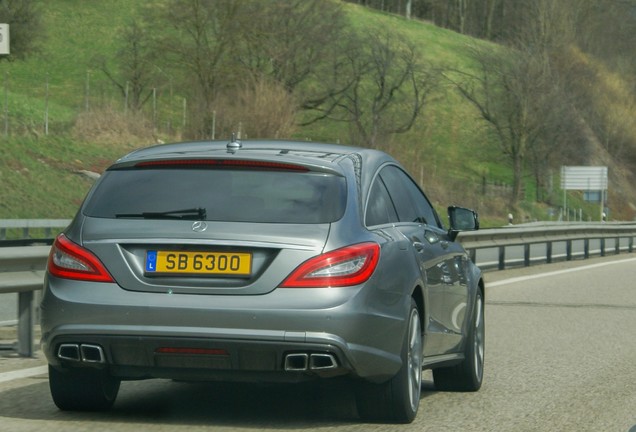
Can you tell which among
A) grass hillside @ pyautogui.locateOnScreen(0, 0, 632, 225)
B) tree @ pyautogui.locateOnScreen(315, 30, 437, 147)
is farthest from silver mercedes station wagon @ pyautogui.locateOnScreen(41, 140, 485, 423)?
tree @ pyautogui.locateOnScreen(315, 30, 437, 147)

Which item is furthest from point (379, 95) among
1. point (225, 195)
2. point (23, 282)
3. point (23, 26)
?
point (225, 195)

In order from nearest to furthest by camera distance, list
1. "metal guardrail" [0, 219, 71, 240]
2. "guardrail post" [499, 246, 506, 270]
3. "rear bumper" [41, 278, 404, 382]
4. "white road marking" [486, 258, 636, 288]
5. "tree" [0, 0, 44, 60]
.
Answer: "rear bumper" [41, 278, 404, 382], "white road marking" [486, 258, 636, 288], "guardrail post" [499, 246, 506, 270], "metal guardrail" [0, 219, 71, 240], "tree" [0, 0, 44, 60]

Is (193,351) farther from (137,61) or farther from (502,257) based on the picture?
(137,61)

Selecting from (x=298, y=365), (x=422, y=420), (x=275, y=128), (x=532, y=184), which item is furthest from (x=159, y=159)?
(x=532, y=184)

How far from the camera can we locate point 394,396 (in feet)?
22.8

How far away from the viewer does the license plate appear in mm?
6477

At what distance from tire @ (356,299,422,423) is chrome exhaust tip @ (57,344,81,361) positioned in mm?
1378

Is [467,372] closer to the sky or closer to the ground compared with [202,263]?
closer to the ground

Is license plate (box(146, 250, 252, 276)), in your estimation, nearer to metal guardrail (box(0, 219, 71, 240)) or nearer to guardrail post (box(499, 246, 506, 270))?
guardrail post (box(499, 246, 506, 270))

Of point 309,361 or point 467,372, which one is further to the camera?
point 467,372

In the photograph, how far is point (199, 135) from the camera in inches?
2227

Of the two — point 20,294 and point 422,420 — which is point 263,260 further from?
point 20,294

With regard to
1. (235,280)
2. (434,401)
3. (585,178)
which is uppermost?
(235,280)

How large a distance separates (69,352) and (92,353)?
0.44 ft
